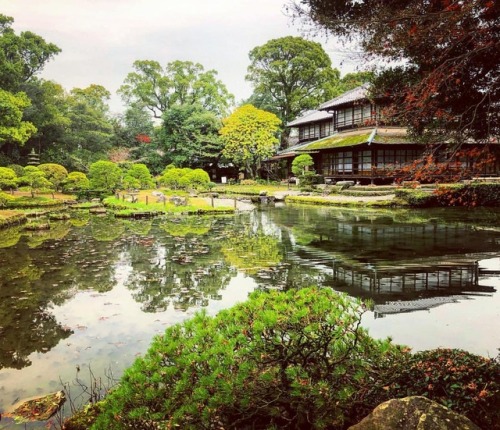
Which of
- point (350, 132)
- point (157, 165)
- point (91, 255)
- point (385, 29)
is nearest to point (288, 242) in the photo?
point (91, 255)

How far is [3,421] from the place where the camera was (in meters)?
4.46

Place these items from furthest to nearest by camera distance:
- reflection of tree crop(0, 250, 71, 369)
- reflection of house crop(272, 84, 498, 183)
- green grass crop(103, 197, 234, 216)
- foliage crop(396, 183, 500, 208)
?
reflection of house crop(272, 84, 498, 183), green grass crop(103, 197, 234, 216), foliage crop(396, 183, 500, 208), reflection of tree crop(0, 250, 71, 369)

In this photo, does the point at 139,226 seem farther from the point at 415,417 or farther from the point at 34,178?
the point at 415,417

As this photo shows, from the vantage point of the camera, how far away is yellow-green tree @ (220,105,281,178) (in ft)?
138

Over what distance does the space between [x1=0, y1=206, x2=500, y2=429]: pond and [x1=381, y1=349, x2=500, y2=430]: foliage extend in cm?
270

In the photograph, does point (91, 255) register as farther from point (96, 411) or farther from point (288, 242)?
point (96, 411)

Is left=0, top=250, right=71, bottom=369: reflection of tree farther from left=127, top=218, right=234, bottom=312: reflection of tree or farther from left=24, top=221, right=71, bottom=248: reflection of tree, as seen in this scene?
left=24, top=221, right=71, bottom=248: reflection of tree

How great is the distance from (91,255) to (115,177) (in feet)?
62.7

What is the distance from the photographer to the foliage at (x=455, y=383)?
2.94 meters

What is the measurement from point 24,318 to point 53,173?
27.2 metres

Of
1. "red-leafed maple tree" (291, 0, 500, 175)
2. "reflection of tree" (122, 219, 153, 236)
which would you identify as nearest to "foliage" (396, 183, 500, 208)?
"reflection of tree" (122, 219, 153, 236)

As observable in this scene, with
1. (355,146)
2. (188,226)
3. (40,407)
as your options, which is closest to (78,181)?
(188,226)

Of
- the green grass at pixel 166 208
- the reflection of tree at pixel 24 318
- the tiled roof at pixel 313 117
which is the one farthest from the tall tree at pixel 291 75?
the reflection of tree at pixel 24 318

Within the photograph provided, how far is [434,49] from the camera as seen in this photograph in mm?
6422
